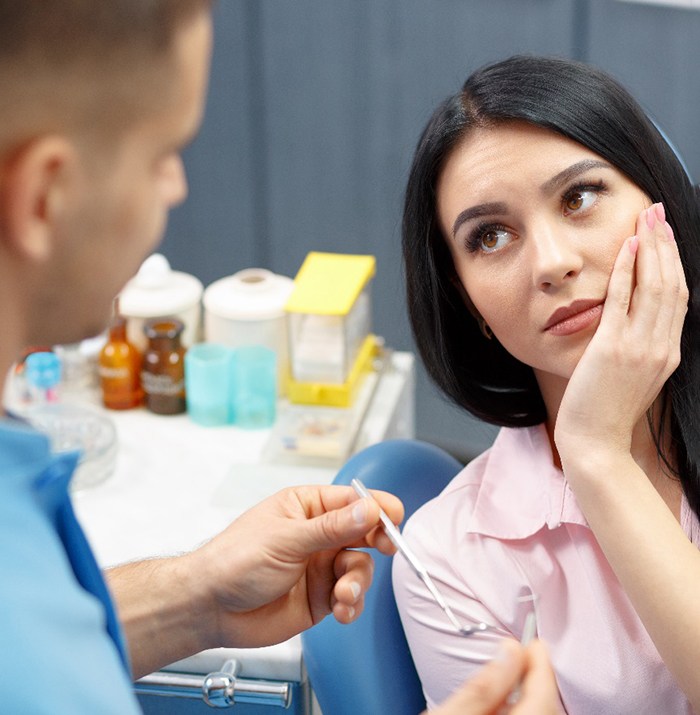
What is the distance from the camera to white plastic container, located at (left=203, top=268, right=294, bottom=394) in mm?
2186

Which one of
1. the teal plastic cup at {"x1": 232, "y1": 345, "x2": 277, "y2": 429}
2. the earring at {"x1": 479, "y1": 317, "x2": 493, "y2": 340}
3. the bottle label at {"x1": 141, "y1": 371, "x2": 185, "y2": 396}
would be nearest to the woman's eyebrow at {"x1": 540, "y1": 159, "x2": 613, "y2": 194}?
the earring at {"x1": 479, "y1": 317, "x2": 493, "y2": 340}

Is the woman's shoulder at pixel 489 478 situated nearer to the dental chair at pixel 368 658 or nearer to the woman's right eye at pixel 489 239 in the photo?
the dental chair at pixel 368 658

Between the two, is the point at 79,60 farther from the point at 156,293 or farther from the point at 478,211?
the point at 156,293

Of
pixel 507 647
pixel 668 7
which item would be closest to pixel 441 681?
pixel 507 647

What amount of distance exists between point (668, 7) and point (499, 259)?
6.03ft

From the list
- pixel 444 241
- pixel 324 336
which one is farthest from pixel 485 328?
pixel 324 336

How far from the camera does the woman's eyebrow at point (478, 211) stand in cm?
140

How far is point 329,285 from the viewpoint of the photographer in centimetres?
218

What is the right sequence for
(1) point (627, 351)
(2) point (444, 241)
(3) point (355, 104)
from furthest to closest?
(3) point (355, 104)
(2) point (444, 241)
(1) point (627, 351)

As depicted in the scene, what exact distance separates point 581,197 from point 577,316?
0.13 m

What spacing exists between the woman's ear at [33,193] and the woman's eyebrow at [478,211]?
0.76 m

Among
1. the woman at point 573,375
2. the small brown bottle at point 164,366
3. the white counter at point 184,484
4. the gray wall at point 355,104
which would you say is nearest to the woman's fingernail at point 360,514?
the woman at point 573,375

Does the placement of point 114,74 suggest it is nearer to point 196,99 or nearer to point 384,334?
point 196,99

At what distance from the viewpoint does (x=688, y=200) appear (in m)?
1.47
